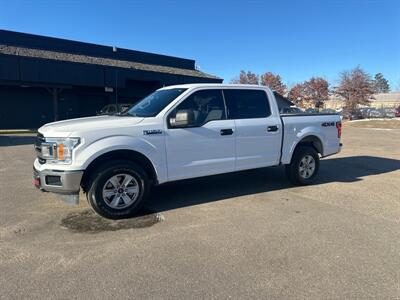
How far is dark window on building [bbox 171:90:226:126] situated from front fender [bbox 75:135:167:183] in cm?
74

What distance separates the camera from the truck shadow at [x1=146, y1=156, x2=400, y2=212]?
243 inches

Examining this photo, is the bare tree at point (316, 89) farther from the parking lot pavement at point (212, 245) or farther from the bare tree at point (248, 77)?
the parking lot pavement at point (212, 245)

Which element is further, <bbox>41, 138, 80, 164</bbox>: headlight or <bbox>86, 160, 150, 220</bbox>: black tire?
<bbox>86, 160, 150, 220</bbox>: black tire

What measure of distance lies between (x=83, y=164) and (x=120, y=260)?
163 centimetres

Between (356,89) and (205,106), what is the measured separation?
59.5 m

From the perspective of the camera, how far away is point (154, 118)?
536 cm

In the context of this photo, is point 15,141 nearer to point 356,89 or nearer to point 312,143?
point 312,143

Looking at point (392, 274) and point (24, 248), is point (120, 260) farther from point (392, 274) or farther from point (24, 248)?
point (392, 274)

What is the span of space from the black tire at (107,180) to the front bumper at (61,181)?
223mm

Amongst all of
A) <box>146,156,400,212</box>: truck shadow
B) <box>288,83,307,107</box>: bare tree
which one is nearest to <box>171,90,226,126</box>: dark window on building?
<box>146,156,400,212</box>: truck shadow

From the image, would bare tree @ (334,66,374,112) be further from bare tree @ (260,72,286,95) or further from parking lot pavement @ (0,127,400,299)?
parking lot pavement @ (0,127,400,299)

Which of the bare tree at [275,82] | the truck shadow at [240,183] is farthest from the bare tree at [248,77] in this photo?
the truck shadow at [240,183]

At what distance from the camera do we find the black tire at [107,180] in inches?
195

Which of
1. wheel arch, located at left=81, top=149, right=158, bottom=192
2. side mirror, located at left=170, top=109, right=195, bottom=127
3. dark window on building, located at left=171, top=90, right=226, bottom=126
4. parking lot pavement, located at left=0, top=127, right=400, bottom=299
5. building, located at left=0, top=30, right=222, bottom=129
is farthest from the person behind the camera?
building, located at left=0, top=30, right=222, bottom=129
